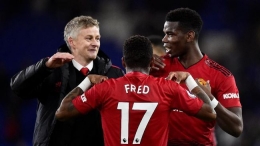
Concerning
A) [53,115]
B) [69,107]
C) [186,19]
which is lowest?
[53,115]

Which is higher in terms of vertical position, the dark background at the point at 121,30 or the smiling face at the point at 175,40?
the smiling face at the point at 175,40

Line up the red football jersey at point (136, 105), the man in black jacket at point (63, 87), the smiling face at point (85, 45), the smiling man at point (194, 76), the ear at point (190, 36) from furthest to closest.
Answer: the smiling face at point (85, 45) < the ear at point (190, 36) < the man in black jacket at point (63, 87) < the smiling man at point (194, 76) < the red football jersey at point (136, 105)

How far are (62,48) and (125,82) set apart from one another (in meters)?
1.40

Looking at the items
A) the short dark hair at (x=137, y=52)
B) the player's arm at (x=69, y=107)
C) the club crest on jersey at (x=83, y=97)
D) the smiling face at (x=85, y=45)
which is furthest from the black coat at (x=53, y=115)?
the short dark hair at (x=137, y=52)

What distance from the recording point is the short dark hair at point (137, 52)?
368 centimetres

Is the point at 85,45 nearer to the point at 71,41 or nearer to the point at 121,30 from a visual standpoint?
the point at 71,41

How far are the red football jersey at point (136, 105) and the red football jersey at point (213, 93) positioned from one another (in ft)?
2.15

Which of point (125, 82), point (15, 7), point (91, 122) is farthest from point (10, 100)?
point (125, 82)

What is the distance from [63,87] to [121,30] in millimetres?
5687

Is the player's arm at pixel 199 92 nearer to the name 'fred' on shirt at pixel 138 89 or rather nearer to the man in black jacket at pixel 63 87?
the name 'fred' on shirt at pixel 138 89

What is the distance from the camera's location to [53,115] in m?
4.53

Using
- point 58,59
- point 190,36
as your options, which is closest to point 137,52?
point 58,59

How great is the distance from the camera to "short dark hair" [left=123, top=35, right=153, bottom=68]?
12.1 feet

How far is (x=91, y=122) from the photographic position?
4617 millimetres
